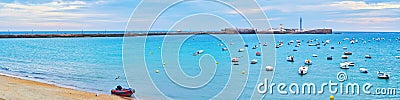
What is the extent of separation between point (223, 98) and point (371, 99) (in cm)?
877

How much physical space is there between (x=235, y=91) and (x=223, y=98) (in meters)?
2.72

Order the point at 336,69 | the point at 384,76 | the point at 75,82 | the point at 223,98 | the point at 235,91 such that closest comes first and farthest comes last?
the point at 223,98
the point at 235,91
the point at 75,82
the point at 384,76
the point at 336,69

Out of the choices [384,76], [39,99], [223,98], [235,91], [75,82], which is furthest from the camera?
[384,76]

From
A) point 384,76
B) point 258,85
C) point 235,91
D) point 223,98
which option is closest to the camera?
point 223,98

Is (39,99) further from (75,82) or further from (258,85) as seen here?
(258,85)

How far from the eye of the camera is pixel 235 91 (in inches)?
1126

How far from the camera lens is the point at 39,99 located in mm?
21406

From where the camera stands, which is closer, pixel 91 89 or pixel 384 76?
pixel 91 89

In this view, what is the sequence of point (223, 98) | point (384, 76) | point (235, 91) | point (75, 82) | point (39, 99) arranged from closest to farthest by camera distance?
1. point (39, 99)
2. point (223, 98)
3. point (235, 91)
4. point (75, 82)
5. point (384, 76)

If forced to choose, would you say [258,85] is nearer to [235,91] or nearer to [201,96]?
[235,91]

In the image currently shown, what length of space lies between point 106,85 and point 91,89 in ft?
7.81

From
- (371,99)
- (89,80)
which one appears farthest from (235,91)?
(89,80)

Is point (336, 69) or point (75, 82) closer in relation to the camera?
point (75, 82)

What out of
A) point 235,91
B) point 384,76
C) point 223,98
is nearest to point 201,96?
point 223,98
